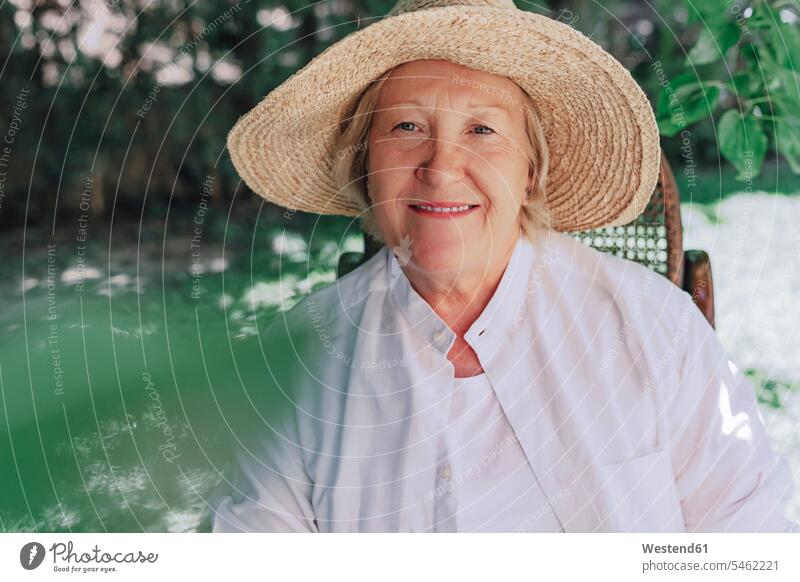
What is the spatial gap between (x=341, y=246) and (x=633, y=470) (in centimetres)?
68

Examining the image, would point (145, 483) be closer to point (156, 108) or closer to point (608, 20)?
point (156, 108)

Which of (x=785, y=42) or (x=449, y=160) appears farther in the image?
(x=785, y=42)

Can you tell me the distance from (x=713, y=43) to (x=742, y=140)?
145 mm

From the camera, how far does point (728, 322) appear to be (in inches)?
53.2

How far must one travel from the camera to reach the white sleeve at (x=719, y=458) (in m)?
0.76

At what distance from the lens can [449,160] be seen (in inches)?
28.9

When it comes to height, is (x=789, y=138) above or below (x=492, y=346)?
above

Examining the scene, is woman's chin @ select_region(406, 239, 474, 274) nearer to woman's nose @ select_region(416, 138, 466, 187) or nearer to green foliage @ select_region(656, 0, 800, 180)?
woman's nose @ select_region(416, 138, 466, 187)

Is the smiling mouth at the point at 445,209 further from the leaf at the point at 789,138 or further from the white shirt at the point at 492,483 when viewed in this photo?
the leaf at the point at 789,138
